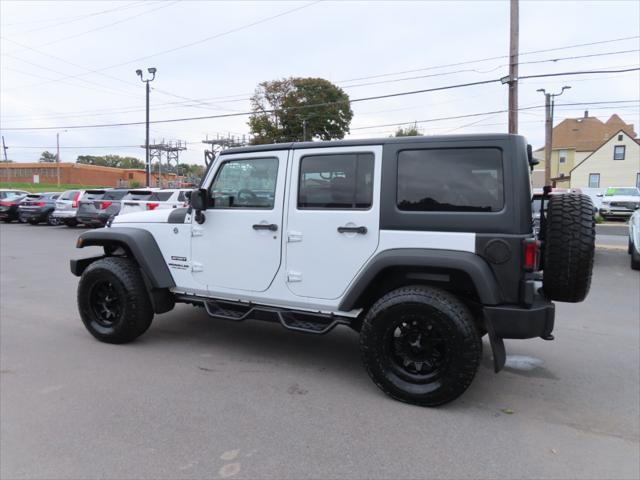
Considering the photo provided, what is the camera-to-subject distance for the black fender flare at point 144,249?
462cm

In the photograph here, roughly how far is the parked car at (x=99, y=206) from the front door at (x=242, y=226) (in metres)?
14.2

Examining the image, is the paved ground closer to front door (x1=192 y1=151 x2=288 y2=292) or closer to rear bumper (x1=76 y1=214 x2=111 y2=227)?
front door (x1=192 y1=151 x2=288 y2=292)

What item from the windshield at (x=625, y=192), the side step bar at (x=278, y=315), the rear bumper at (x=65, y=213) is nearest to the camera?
the side step bar at (x=278, y=315)

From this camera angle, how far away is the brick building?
82.4 metres

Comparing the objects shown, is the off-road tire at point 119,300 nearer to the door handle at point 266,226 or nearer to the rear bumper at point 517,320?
the door handle at point 266,226

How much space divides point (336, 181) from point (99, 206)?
53.2 feet

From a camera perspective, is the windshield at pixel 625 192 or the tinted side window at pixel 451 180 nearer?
the tinted side window at pixel 451 180

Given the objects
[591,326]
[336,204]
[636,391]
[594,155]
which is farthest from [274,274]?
[594,155]

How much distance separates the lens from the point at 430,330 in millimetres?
3535

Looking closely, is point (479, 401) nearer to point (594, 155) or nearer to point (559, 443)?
point (559, 443)

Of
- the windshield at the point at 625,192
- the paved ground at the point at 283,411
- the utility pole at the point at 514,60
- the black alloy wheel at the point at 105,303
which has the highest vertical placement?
the utility pole at the point at 514,60

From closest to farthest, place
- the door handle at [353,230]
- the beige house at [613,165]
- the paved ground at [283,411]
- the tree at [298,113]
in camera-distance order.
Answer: the paved ground at [283,411]
the door handle at [353,230]
the beige house at [613,165]
the tree at [298,113]

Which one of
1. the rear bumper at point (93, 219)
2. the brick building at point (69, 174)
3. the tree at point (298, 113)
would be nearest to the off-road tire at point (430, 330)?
the rear bumper at point (93, 219)

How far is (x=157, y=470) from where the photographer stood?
105 inches
